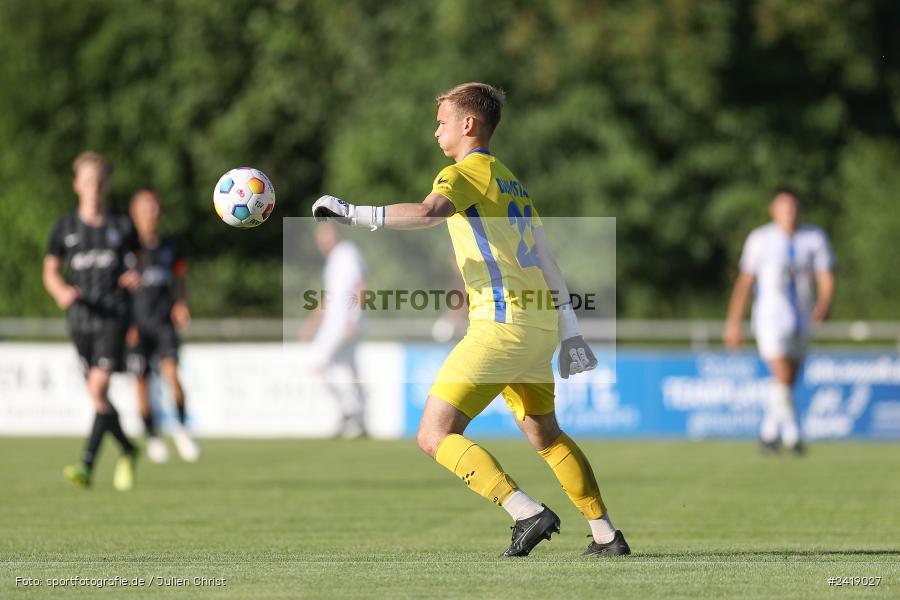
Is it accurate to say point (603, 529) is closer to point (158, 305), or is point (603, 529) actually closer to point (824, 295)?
point (824, 295)

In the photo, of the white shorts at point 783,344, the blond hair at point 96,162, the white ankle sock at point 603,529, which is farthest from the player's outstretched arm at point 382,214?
the white shorts at point 783,344

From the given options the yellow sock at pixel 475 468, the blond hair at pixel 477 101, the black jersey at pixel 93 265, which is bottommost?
the yellow sock at pixel 475 468

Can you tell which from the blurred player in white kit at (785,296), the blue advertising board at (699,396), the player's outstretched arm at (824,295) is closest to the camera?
the player's outstretched arm at (824,295)

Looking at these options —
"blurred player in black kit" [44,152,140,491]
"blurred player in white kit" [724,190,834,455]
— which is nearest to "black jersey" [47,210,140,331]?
"blurred player in black kit" [44,152,140,491]

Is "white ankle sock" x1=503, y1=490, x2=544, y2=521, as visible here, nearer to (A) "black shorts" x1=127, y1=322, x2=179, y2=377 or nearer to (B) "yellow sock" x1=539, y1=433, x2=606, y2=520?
(B) "yellow sock" x1=539, y1=433, x2=606, y2=520

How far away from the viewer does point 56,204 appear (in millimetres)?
37562

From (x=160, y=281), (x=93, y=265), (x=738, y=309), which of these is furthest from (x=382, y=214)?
(x=738, y=309)

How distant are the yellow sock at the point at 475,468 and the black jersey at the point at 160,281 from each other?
31.2 ft

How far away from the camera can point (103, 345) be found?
460 inches

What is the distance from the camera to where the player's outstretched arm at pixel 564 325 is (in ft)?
23.0

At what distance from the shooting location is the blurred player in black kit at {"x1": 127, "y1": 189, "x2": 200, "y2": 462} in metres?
15.5

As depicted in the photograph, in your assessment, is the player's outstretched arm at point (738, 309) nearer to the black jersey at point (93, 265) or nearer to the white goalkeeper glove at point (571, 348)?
the black jersey at point (93, 265)

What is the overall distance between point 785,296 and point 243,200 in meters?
9.79

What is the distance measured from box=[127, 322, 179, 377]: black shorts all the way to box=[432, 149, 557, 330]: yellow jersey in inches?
362
